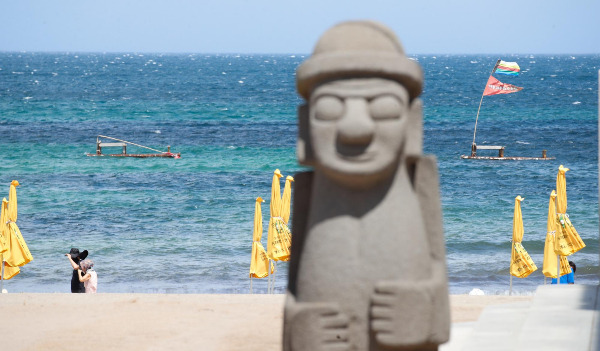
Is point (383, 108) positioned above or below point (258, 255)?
above

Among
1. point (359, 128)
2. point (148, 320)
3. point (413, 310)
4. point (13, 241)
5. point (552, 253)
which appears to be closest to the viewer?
point (359, 128)

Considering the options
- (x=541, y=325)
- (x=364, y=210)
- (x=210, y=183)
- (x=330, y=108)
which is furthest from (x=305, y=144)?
(x=210, y=183)

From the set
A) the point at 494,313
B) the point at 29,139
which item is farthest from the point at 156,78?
the point at 494,313

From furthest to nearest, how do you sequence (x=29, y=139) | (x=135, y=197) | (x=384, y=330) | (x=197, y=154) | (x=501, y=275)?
(x=29, y=139) < (x=197, y=154) < (x=135, y=197) < (x=501, y=275) < (x=384, y=330)

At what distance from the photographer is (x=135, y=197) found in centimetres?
3117

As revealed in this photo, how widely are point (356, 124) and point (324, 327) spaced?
1.26m

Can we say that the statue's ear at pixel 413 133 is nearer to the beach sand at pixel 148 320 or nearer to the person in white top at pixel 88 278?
the beach sand at pixel 148 320

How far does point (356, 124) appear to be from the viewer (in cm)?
533

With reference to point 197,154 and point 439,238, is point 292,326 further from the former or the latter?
point 197,154

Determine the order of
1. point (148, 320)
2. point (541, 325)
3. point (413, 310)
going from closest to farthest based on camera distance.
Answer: point (413, 310) → point (541, 325) → point (148, 320)

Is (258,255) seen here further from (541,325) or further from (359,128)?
Answer: (359,128)

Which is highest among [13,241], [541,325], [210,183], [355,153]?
[355,153]

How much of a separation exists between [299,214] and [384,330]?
1.01m

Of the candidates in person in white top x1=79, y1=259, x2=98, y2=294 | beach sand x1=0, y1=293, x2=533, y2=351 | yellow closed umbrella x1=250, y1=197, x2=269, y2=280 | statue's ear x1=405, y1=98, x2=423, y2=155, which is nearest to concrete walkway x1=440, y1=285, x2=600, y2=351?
beach sand x1=0, y1=293, x2=533, y2=351
